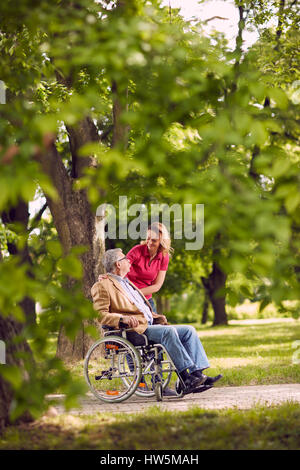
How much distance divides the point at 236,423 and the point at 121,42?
2.78 meters

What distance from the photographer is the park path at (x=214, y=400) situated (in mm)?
5698

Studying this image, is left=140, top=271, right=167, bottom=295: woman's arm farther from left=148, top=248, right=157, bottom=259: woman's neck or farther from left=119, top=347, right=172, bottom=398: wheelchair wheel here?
left=119, top=347, right=172, bottom=398: wheelchair wheel

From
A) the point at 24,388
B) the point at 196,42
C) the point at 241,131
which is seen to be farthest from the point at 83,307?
the point at 196,42

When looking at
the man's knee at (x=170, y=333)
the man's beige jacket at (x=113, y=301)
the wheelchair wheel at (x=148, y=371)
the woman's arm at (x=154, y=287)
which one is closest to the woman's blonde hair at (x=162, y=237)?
the woman's arm at (x=154, y=287)

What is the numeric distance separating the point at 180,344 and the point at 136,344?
45 cm

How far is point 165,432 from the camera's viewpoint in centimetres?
438

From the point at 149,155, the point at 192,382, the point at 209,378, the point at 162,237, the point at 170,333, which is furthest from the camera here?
the point at 162,237

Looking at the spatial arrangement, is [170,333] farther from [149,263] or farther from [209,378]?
[149,263]

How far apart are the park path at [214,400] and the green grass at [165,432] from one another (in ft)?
1.87

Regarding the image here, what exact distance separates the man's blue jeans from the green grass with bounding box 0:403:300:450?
1.28m

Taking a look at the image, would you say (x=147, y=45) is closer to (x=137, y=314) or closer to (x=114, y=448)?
(x=114, y=448)

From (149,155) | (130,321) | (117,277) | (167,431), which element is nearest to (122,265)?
(117,277)

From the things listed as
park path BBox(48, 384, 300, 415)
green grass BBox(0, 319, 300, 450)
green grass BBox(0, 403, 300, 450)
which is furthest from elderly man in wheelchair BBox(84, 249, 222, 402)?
green grass BBox(0, 403, 300, 450)

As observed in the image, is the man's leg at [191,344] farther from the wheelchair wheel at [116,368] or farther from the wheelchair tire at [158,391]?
the wheelchair wheel at [116,368]
